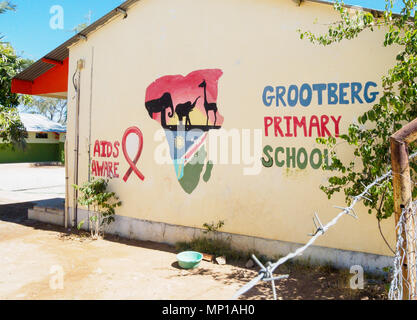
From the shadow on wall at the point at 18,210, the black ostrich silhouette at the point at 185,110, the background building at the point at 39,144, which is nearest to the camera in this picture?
the black ostrich silhouette at the point at 185,110

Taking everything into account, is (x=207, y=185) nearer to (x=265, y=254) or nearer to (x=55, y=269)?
(x=265, y=254)

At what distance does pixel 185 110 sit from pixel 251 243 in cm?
278

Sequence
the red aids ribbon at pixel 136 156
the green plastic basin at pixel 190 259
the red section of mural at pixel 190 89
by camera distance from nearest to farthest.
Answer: the green plastic basin at pixel 190 259 < the red section of mural at pixel 190 89 < the red aids ribbon at pixel 136 156

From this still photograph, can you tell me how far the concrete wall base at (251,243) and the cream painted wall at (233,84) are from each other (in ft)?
0.37

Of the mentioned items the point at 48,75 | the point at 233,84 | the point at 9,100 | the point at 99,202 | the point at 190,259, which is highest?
the point at 48,75

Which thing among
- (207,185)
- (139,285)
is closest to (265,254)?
(207,185)

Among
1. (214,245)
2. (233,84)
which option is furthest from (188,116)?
(214,245)

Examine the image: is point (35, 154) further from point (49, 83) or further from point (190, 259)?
point (190, 259)

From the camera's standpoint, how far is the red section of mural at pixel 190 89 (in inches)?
233

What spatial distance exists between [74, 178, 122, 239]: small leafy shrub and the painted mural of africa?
1.89 metres

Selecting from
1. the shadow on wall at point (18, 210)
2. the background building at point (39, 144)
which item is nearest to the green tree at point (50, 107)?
the background building at point (39, 144)

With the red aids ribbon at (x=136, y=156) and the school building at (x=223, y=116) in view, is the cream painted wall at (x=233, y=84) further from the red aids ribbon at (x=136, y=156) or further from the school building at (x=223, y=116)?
the red aids ribbon at (x=136, y=156)

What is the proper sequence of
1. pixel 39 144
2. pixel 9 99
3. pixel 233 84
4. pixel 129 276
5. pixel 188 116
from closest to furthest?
pixel 129 276
pixel 233 84
pixel 188 116
pixel 9 99
pixel 39 144

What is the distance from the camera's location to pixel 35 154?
27.7 m
